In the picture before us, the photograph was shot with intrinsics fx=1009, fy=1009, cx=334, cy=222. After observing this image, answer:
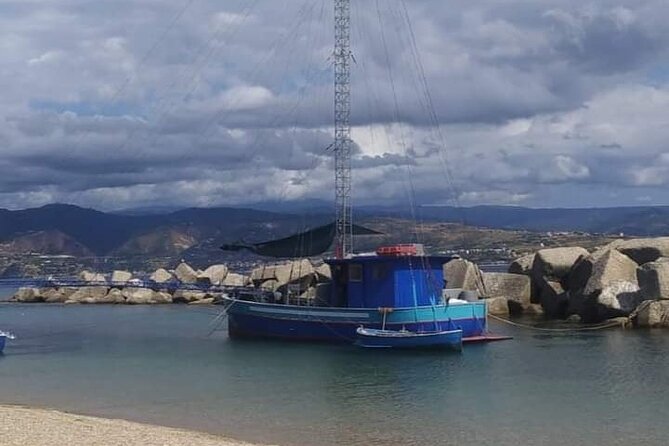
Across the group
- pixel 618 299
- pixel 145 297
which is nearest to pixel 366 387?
pixel 618 299

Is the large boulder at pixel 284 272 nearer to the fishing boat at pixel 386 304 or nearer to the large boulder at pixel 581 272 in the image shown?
the large boulder at pixel 581 272

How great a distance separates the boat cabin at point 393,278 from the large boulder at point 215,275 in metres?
36.4

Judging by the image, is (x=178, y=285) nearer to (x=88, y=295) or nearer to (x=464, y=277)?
(x=88, y=295)

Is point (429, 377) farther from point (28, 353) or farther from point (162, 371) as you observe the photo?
point (28, 353)

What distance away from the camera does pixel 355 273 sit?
152 ft

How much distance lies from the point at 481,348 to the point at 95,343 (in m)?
20.3

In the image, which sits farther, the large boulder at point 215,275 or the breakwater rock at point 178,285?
the large boulder at point 215,275

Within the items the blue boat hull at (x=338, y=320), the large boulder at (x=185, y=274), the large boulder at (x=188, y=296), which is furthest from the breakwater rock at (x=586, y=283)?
the large boulder at (x=185, y=274)

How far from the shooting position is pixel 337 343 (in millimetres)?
46375

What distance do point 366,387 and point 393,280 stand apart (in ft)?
36.7

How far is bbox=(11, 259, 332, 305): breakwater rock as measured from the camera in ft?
219

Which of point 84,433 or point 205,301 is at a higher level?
point 205,301

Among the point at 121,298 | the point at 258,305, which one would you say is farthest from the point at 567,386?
the point at 121,298

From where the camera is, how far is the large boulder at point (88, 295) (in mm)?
89625
